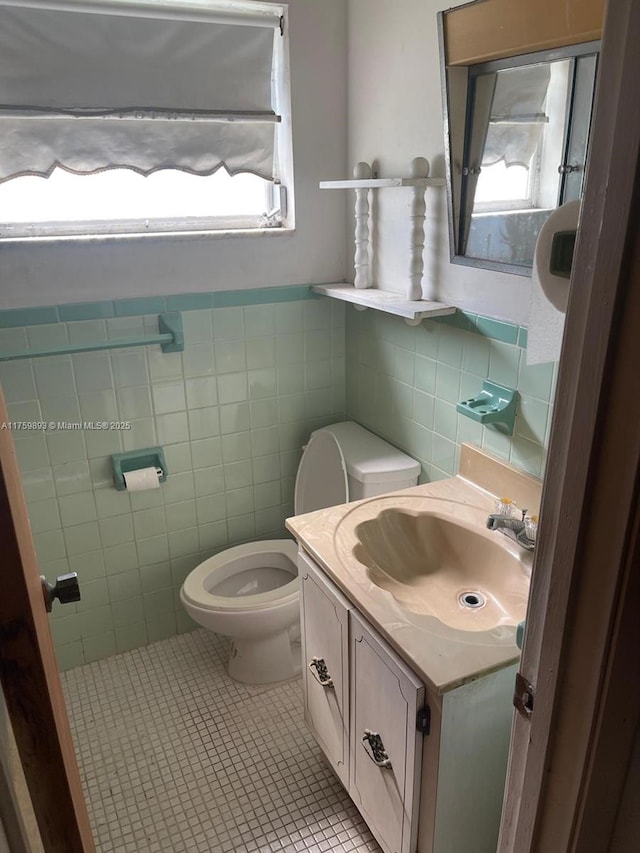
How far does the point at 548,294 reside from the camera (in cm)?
90

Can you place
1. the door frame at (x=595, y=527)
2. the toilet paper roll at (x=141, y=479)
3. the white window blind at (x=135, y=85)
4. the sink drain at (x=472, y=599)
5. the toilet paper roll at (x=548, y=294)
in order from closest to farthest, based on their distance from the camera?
1. the door frame at (x=595, y=527)
2. the toilet paper roll at (x=548, y=294)
3. the sink drain at (x=472, y=599)
4. the white window blind at (x=135, y=85)
5. the toilet paper roll at (x=141, y=479)

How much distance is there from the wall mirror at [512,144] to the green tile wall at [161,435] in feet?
2.66

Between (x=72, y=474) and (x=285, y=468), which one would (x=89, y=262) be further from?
(x=285, y=468)

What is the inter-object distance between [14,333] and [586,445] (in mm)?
1817

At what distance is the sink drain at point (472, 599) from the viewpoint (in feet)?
5.14

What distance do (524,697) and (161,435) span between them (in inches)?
66.7

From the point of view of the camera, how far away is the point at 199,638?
252 cm

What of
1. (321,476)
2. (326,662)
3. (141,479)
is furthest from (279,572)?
(326,662)

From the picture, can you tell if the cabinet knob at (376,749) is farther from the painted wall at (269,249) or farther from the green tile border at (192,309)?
the painted wall at (269,249)

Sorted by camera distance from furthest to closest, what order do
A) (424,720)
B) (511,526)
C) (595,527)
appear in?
(511,526), (424,720), (595,527)

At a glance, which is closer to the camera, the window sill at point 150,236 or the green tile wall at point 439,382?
the green tile wall at point 439,382

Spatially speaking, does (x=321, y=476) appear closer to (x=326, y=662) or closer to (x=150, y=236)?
(x=326, y=662)

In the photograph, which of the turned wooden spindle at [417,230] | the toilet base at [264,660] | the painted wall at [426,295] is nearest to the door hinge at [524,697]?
the painted wall at [426,295]

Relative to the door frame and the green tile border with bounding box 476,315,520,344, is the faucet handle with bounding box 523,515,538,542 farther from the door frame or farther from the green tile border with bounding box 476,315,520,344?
the door frame
